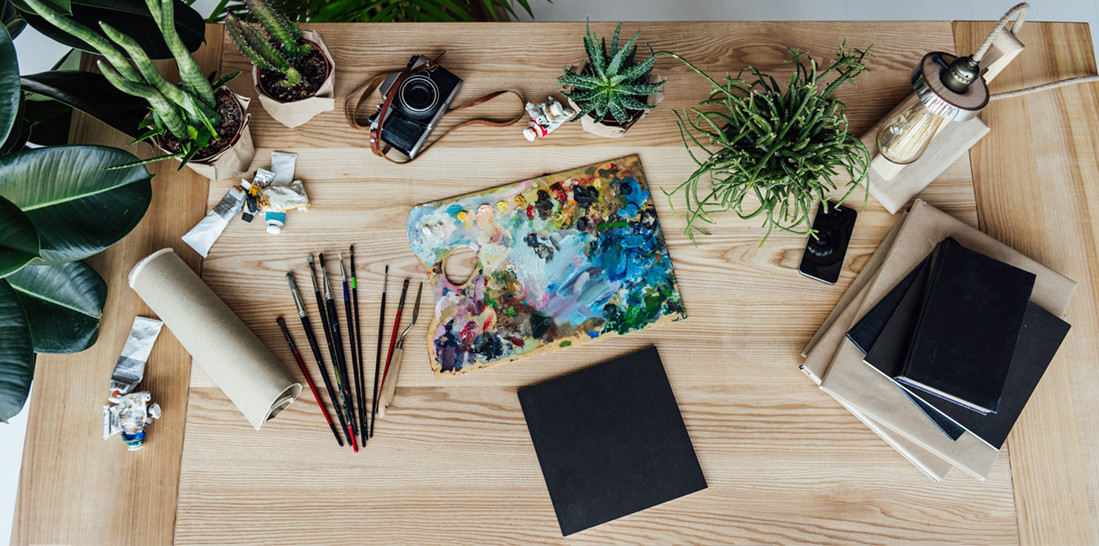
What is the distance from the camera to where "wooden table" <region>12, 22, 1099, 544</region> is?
3.06 feet

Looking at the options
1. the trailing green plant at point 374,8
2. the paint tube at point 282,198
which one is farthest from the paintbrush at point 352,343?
the trailing green plant at point 374,8

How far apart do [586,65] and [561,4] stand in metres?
1.09

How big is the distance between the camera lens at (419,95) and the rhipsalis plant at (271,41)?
0.54 feet

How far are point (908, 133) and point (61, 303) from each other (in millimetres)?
1303

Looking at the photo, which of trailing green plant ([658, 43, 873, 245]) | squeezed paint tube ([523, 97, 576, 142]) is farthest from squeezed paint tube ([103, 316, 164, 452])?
trailing green plant ([658, 43, 873, 245])

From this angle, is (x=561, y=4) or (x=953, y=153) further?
(x=561, y=4)

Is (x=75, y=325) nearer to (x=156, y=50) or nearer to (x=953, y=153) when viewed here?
(x=156, y=50)

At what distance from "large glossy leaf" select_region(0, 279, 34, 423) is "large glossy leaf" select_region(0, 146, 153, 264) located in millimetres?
64

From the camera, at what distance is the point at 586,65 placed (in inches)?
38.0

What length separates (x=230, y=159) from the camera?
942 mm

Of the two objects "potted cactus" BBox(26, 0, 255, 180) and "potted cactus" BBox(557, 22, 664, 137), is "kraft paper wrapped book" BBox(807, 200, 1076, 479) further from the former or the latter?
"potted cactus" BBox(26, 0, 255, 180)

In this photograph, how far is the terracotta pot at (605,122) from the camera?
3.19 feet

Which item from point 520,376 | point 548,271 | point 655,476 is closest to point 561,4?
point 548,271

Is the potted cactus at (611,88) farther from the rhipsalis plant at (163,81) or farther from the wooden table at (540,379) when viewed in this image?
the rhipsalis plant at (163,81)
